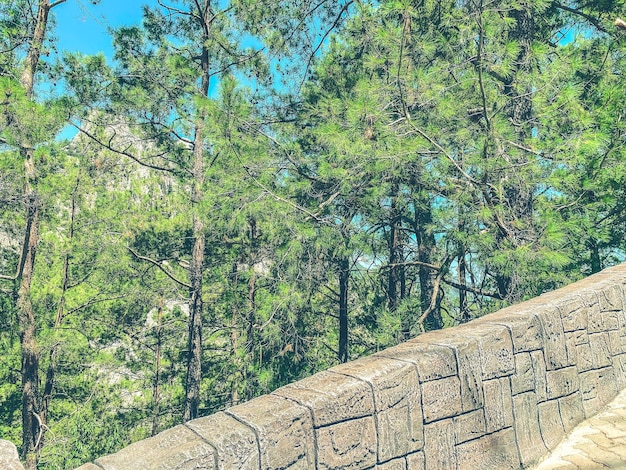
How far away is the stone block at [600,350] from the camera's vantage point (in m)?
2.92

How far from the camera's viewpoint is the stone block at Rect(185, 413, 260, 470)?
1.62 metres

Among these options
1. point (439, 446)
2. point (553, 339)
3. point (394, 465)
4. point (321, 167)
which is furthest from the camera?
point (321, 167)

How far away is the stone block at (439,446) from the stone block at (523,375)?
470 mm

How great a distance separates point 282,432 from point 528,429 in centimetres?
140

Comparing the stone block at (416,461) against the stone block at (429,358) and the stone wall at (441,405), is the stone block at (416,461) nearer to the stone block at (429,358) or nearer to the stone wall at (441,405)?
the stone wall at (441,405)

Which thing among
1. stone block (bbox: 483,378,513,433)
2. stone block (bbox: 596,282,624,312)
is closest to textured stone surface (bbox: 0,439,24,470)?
stone block (bbox: 483,378,513,433)

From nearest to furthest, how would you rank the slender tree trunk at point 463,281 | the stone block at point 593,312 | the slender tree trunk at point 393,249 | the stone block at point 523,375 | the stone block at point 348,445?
the stone block at point 348,445, the stone block at point 523,375, the stone block at point 593,312, the slender tree trunk at point 463,281, the slender tree trunk at point 393,249

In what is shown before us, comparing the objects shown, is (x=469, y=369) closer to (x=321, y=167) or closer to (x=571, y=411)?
(x=571, y=411)

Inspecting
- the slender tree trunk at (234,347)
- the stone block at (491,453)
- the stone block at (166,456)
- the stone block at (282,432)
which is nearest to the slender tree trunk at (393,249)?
the slender tree trunk at (234,347)

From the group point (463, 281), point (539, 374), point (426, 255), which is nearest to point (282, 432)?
point (539, 374)

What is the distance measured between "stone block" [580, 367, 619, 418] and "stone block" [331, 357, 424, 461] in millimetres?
1321

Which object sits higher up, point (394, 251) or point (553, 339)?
point (394, 251)

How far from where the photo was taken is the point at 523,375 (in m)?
2.46

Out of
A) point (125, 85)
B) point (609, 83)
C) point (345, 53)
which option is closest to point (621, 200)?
point (609, 83)
